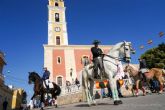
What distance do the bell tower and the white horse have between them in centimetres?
4944

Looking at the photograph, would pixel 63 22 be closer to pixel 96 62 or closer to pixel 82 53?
pixel 82 53

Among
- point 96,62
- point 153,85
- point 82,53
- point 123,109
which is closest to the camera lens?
point 123,109

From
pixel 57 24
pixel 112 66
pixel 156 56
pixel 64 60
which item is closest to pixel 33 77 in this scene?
pixel 112 66

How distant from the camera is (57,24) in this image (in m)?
65.1

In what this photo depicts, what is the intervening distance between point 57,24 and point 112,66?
180ft

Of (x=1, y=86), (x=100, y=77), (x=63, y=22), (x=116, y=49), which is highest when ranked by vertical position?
(x=63, y=22)

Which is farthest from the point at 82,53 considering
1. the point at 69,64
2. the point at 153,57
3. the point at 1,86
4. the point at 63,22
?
the point at 1,86

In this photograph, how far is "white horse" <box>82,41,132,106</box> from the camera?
36.4 ft

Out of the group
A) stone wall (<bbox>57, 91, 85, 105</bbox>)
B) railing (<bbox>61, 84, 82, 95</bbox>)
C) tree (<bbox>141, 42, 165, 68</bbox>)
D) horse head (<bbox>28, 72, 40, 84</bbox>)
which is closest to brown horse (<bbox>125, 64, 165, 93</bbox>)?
horse head (<bbox>28, 72, 40, 84</bbox>)

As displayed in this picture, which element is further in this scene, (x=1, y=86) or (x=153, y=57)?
(x=153, y=57)

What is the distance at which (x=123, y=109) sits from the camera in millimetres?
8562

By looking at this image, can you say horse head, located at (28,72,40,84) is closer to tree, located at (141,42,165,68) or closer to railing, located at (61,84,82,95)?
railing, located at (61,84,82,95)

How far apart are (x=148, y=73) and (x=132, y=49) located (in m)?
4.94

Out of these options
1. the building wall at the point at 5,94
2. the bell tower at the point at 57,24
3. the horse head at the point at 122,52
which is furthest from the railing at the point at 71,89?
the bell tower at the point at 57,24
